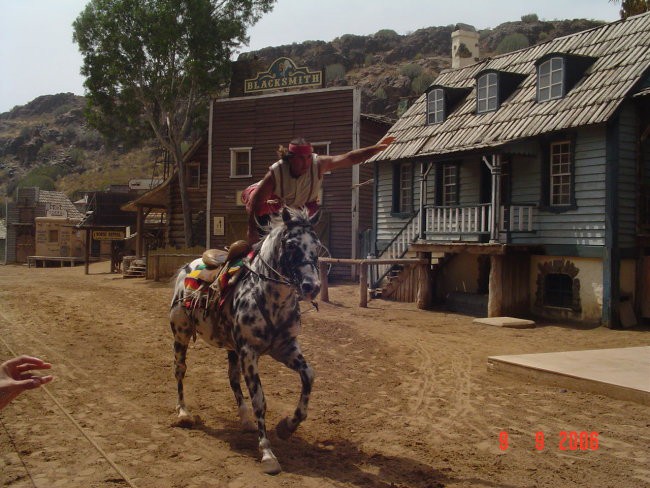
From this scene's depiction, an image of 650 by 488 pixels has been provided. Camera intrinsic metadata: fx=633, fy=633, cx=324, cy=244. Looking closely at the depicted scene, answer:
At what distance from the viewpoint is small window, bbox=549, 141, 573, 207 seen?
619 inches

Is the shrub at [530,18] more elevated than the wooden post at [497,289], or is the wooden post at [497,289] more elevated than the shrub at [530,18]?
the shrub at [530,18]

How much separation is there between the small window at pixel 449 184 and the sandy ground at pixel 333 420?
24.3 ft

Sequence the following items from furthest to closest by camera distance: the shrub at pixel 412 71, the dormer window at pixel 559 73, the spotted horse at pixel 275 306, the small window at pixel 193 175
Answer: the shrub at pixel 412 71
the small window at pixel 193 175
the dormer window at pixel 559 73
the spotted horse at pixel 275 306

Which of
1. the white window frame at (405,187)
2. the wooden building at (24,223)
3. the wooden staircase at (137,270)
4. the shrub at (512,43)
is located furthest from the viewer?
the shrub at (512,43)

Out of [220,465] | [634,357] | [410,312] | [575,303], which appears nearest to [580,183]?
[575,303]

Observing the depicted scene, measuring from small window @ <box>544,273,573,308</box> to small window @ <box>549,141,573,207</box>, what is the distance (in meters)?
1.88

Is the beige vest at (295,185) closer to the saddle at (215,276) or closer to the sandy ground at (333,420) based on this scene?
the saddle at (215,276)

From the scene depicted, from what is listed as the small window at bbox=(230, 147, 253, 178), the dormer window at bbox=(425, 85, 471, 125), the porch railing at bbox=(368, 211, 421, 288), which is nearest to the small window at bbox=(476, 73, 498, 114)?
the dormer window at bbox=(425, 85, 471, 125)

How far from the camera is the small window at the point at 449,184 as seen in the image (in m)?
19.5

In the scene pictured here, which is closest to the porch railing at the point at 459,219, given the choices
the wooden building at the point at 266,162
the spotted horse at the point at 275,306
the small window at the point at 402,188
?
the small window at the point at 402,188

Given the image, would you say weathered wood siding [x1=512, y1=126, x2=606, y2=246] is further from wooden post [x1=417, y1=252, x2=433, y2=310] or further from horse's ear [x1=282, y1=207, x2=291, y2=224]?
horse's ear [x1=282, y1=207, x2=291, y2=224]

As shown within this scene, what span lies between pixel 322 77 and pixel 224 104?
15.6 feet

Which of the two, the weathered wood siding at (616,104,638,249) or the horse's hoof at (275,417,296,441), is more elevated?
the weathered wood siding at (616,104,638,249)

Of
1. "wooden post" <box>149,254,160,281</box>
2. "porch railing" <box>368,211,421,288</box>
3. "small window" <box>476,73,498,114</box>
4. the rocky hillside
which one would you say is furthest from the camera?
the rocky hillside
